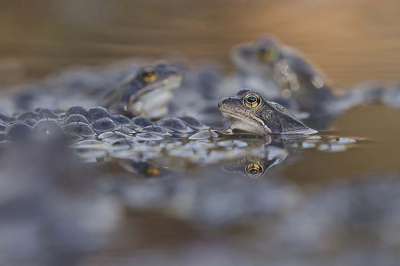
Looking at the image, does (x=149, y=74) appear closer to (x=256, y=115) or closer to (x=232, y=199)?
(x=256, y=115)

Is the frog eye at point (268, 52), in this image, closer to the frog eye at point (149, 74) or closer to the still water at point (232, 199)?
the still water at point (232, 199)

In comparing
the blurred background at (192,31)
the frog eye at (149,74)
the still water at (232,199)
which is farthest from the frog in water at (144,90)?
the blurred background at (192,31)

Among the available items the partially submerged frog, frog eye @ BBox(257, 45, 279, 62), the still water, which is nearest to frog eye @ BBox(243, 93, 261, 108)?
the partially submerged frog

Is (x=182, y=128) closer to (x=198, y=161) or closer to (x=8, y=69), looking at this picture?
(x=198, y=161)

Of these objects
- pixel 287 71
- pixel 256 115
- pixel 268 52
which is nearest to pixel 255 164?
pixel 256 115

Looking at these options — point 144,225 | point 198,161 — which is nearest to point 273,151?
point 198,161

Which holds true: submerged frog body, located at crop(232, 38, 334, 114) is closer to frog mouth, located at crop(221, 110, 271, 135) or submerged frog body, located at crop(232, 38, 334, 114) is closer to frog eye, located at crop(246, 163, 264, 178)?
frog mouth, located at crop(221, 110, 271, 135)
